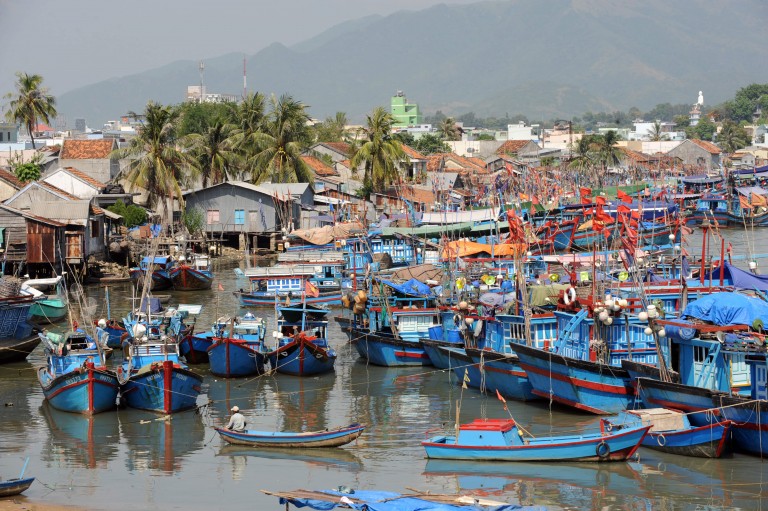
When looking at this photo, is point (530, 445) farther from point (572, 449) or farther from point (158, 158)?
point (158, 158)

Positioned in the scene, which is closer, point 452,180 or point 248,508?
point 248,508

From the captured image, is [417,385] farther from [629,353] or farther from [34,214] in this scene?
[34,214]

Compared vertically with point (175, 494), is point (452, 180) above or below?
above

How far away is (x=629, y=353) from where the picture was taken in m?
25.2

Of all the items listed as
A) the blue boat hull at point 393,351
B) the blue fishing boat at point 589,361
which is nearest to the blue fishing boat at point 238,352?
the blue boat hull at point 393,351

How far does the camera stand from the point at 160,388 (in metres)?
26.5

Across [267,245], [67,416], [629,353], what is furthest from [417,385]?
[267,245]

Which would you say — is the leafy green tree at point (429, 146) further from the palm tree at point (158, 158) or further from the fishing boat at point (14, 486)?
the fishing boat at point (14, 486)

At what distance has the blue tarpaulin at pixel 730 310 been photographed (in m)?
21.9

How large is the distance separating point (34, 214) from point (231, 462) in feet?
95.8

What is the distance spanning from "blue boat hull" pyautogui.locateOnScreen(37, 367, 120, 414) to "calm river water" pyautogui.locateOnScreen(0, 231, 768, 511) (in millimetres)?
279

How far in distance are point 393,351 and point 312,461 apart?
9846 millimetres

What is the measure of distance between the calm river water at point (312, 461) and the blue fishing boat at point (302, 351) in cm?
57

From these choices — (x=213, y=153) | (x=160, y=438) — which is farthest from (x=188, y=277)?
(x=160, y=438)
